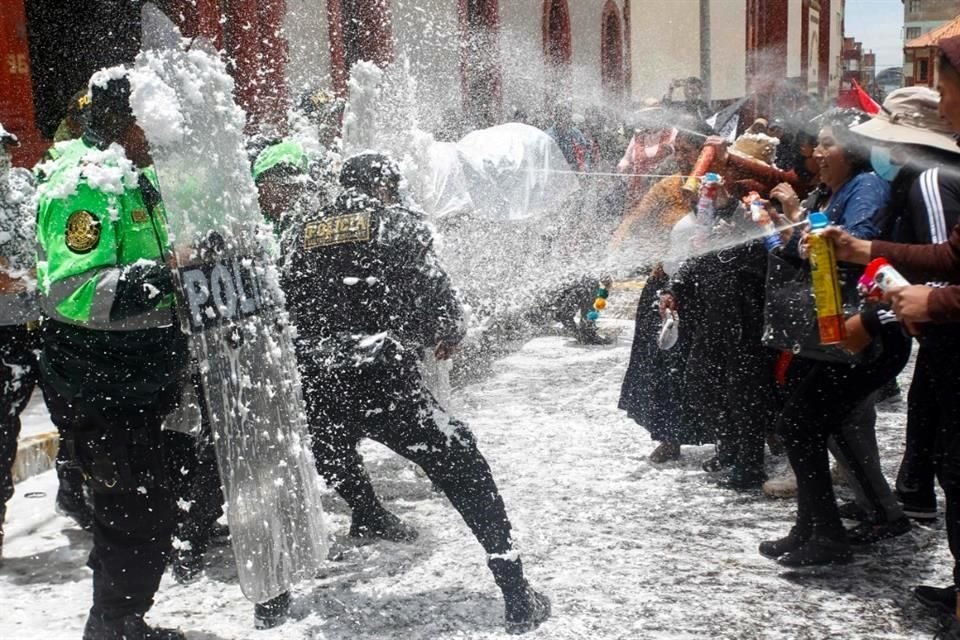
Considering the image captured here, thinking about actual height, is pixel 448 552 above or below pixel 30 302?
below

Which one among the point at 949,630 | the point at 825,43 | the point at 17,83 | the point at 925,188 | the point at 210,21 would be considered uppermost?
the point at 825,43

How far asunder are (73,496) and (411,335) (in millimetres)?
1752

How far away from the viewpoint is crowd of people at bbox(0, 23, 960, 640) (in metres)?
3.28

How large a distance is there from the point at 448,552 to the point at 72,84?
6.61m

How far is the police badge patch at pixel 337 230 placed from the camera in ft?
12.6

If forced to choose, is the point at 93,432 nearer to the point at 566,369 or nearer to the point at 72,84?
the point at 566,369

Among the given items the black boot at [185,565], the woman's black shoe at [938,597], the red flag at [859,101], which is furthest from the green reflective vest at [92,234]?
the red flag at [859,101]

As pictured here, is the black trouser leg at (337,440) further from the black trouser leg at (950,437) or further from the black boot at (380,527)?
the black trouser leg at (950,437)

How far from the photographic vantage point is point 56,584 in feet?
13.9

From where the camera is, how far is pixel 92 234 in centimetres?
312

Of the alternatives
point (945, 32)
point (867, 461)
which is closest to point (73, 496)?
point (867, 461)

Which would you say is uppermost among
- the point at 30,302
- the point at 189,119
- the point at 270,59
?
the point at 270,59

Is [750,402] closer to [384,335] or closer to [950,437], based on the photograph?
[950,437]

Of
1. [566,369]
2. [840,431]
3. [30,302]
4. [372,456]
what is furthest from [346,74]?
[840,431]
